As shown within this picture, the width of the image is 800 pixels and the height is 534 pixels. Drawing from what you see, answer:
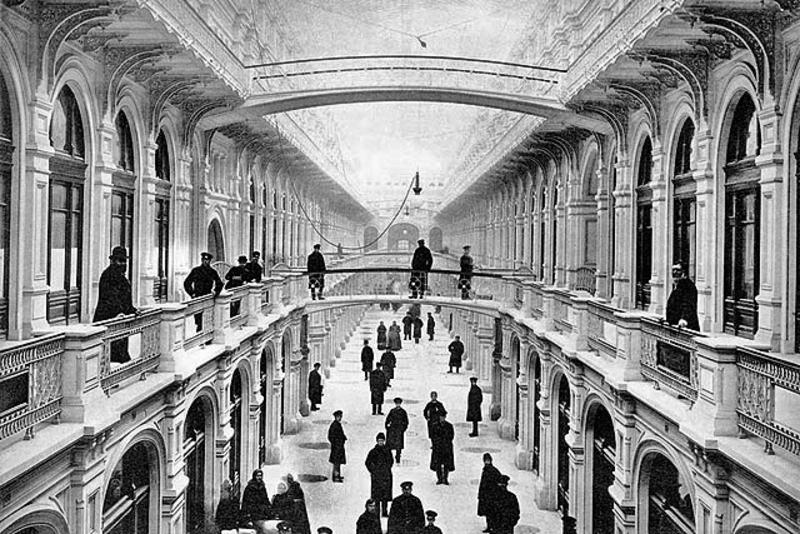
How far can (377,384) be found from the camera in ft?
75.4

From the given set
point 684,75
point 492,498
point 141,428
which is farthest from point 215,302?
point 684,75

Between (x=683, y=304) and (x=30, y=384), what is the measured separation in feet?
21.7

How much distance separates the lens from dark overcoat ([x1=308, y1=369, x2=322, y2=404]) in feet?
77.3

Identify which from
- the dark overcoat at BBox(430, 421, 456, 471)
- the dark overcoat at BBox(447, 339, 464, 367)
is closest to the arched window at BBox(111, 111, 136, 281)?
the dark overcoat at BBox(430, 421, 456, 471)

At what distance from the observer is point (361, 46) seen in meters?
23.9

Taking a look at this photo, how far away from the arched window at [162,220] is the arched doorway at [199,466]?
2.08 m

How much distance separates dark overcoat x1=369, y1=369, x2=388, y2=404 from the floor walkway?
2.44ft

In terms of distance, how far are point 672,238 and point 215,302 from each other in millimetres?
7047

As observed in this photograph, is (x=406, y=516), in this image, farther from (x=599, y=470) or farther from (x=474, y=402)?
(x=474, y=402)

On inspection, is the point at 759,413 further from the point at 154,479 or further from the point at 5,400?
the point at 154,479

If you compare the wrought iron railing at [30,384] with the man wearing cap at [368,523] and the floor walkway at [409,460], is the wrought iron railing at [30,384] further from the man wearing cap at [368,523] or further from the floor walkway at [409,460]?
the floor walkway at [409,460]

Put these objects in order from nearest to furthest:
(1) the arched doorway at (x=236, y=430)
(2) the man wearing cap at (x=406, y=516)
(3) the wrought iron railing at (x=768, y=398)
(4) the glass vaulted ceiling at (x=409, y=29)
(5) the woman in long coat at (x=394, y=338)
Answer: (3) the wrought iron railing at (x=768, y=398)
(2) the man wearing cap at (x=406, y=516)
(1) the arched doorway at (x=236, y=430)
(4) the glass vaulted ceiling at (x=409, y=29)
(5) the woman in long coat at (x=394, y=338)

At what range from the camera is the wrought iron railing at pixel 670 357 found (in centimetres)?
779

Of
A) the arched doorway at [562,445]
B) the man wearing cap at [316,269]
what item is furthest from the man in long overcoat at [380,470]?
the man wearing cap at [316,269]
